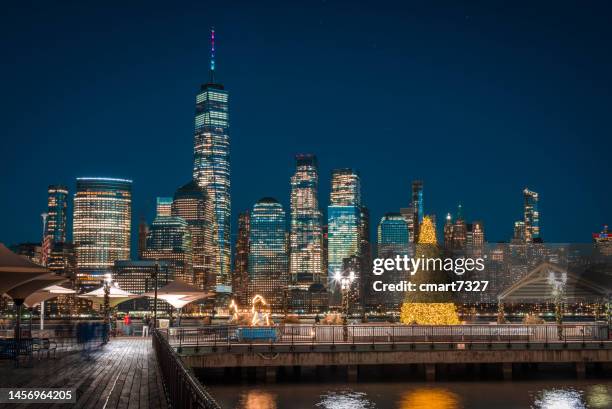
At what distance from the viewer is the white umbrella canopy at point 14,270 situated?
22078mm

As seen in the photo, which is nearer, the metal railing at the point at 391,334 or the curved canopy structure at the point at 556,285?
the metal railing at the point at 391,334

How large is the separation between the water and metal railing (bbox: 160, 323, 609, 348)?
10.0ft

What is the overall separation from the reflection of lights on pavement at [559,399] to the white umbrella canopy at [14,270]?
2308cm

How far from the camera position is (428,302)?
53.7 meters

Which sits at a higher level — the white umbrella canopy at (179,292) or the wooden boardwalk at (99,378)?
the white umbrella canopy at (179,292)

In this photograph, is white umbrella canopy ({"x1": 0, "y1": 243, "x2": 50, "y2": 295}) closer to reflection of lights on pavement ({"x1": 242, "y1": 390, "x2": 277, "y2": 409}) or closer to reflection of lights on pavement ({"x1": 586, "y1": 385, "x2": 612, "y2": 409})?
reflection of lights on pavement ({"x1": 242, "y1": 390, "x2": 277, "y2": 409})

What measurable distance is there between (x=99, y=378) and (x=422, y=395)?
19890 millimetres

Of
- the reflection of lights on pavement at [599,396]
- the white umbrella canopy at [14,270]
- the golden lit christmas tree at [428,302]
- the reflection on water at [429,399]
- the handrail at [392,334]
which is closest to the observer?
the white umbrella canopy at [14,270]

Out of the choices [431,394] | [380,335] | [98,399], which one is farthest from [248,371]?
[98,399]

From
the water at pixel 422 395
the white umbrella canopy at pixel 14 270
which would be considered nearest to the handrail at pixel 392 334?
the water at pixel 422 395

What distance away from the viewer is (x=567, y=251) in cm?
6016

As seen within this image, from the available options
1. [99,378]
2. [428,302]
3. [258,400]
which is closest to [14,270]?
[99,378]

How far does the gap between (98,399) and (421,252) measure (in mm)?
39184

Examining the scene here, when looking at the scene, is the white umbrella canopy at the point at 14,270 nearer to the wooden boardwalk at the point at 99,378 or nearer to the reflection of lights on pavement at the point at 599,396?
the wooden boardwalk at the point at 99,378
